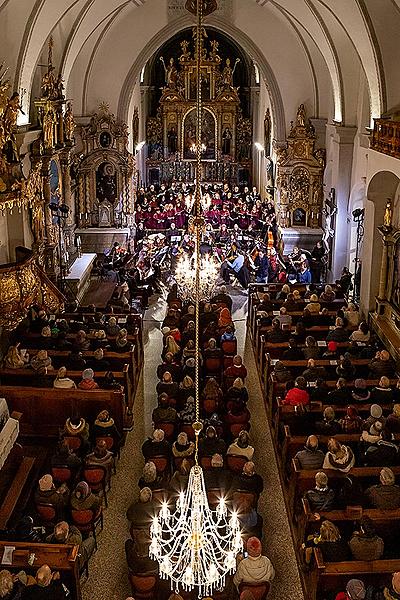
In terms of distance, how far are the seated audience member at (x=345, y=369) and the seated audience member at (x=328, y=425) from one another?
1.83 meters

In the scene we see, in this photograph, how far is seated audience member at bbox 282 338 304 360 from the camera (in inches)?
516

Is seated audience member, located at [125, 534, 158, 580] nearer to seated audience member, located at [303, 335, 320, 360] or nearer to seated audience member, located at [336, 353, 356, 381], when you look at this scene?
seated audience member, located at [336, 353, 356, 381]

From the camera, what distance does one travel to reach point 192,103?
3192cm

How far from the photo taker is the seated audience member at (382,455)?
9219 millimetres

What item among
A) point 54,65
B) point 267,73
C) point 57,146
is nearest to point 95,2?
point 54,65

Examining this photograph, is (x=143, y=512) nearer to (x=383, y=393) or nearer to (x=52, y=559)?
(x=52, y=559)

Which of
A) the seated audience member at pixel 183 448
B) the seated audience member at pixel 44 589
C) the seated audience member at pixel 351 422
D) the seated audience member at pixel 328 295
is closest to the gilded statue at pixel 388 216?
the seated audience member at pixel 328 295

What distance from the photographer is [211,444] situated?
9.84m

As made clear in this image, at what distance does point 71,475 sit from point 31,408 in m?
2.36

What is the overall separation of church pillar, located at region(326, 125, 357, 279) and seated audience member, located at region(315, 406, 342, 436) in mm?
10403

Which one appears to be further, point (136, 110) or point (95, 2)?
point (136, 110)

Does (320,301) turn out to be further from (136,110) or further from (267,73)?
(136,110)

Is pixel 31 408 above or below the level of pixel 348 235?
below

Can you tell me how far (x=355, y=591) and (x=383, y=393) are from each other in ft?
16.3
